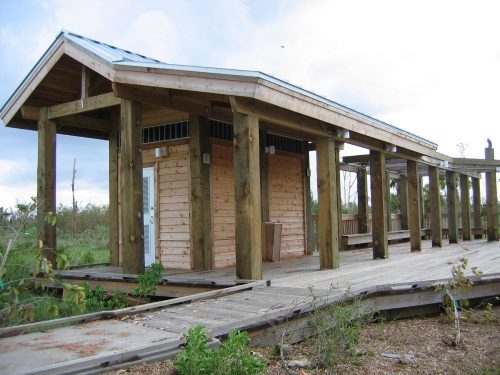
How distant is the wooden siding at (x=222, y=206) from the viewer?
814 cm

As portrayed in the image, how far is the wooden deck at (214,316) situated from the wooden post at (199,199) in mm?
849

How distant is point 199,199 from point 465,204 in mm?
8415

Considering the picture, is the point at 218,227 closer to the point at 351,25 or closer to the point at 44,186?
the point at 44,186

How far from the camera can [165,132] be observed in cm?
843

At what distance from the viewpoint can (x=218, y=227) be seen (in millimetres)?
8188

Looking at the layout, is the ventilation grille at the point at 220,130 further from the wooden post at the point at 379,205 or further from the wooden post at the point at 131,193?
the wooden post at the point at 379,205

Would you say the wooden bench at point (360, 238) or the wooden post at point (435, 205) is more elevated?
the wooden post at point (435, 205)

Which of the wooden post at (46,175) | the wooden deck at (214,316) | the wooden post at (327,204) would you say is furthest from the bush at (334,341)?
the wooden post at (46,175)

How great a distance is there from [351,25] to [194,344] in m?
9.31

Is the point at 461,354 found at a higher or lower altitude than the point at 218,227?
lower

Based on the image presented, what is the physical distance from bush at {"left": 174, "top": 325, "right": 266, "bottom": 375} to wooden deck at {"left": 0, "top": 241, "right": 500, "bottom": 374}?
0.41 m

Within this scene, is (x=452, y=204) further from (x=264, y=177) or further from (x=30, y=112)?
(x=30, y=112)

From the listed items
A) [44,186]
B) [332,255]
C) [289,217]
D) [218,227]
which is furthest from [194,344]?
[289,217]

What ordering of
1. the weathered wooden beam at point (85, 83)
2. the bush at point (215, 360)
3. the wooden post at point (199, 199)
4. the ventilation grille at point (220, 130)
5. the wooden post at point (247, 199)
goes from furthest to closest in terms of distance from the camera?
the ventilation grille at point (220, 130) → the wooden post at point (199, 199) → the weathered wooden beam at point (85, 83) → the wooden post at point (247, 199) → the bush at point (215, 360)
